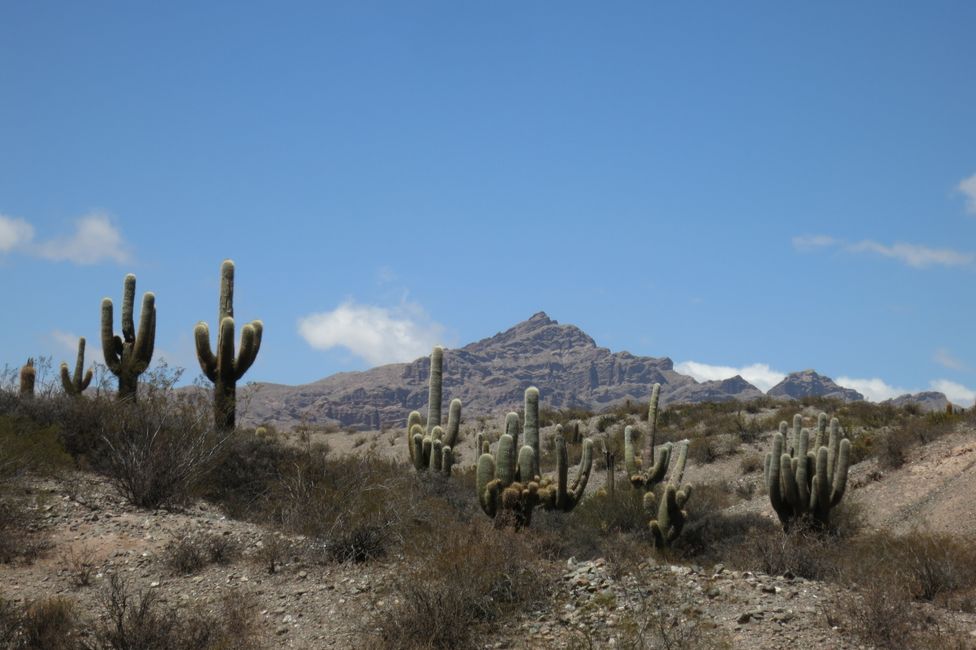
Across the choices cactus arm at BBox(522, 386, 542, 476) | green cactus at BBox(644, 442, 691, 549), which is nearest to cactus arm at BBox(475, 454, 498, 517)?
cactus arm at BBox(522, 386, 542, 476)

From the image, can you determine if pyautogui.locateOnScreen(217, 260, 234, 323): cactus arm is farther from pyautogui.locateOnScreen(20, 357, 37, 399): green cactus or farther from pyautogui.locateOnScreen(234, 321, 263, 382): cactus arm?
pyautogui.locateOnScreen(20, 357, 37, 399): green cactus

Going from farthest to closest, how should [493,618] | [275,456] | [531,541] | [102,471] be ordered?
[275,456] < [102,471] < [531,541] < [493,618]

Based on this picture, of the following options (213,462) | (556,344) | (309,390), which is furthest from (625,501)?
(556,344)

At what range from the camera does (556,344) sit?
189 meters

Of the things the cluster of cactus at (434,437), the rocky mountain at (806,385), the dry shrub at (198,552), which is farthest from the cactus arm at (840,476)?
the rocky mountain at (806,385)

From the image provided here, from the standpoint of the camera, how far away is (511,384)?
5910 inches

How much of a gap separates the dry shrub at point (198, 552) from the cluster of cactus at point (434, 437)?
794 cm

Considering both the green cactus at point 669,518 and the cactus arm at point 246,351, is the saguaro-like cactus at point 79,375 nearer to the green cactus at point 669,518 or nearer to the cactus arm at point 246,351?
the cactus arm at point 246,351

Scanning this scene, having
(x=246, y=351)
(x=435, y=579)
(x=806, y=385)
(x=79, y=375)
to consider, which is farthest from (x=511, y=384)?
(x=435, y=579)

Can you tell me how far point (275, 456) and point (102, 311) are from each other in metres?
6.65

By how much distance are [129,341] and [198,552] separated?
1142 cm

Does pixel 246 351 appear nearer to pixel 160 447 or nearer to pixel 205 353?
pixel 205 353

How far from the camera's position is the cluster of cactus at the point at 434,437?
20.9 metres

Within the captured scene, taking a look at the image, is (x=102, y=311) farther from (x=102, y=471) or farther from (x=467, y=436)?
(x=467, y=436)
